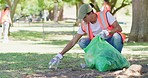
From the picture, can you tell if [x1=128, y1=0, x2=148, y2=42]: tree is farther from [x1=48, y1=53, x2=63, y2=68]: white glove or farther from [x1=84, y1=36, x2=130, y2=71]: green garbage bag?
[x1=48, y1=53, x2=63, y2=68]: white glove

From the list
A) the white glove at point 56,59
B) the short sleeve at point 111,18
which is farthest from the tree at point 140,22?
the white glove at point 56,59

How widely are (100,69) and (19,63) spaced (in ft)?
7.77

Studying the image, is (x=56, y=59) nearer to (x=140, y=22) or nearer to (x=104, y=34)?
(x=104, y=34)

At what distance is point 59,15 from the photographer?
67.4 meters

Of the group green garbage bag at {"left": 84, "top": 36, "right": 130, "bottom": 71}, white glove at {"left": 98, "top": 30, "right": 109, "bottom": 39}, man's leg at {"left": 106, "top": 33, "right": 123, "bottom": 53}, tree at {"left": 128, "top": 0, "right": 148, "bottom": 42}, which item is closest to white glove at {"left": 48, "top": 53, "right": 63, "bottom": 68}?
green garbage bag at {"left": 84, "top": 36, "right": 130, "bottom": 71}

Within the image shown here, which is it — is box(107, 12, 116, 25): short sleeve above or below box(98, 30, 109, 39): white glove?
above

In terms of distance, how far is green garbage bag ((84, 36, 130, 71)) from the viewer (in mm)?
7145

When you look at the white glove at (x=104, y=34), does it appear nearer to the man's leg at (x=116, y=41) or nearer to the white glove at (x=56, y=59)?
the man's leg at (x=116, y=41)

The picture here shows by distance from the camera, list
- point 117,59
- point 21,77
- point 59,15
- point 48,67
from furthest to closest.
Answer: point 59,15 → point 48,67 → point 117,59 → point 21,77

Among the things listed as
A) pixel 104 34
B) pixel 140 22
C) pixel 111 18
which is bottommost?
pixel 140 22

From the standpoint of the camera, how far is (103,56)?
7.16 meters

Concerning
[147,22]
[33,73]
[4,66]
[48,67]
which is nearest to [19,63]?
[4,66]

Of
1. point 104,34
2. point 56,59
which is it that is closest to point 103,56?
point 104,34

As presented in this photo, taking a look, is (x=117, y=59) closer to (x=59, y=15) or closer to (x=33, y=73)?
(x=33, y=73)
